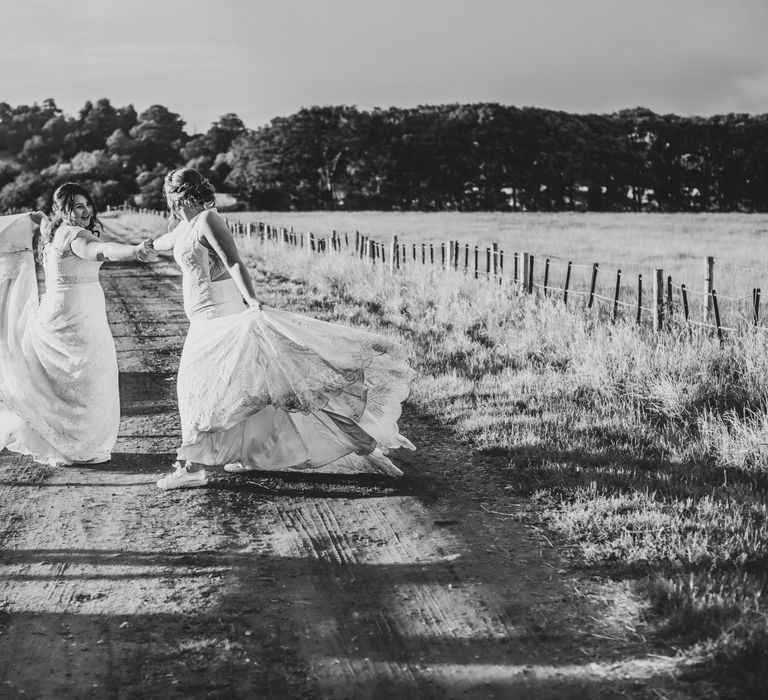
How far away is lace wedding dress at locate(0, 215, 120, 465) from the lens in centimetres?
633

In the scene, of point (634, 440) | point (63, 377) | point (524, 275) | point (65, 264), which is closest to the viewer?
point (65, 264)

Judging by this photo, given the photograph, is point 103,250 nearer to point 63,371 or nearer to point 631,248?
point 63,371

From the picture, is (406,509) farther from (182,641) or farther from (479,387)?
(479,387)

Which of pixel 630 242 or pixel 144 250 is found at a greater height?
pixel 144 250

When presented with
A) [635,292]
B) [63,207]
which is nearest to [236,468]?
[63,207]

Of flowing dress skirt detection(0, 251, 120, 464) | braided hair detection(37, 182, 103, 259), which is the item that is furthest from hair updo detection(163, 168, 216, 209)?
flowing dress skirt detection(0, 251, 120, 464)

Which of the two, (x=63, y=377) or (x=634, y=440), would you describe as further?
(x=634, y=440)

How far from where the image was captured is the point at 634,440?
6.59m

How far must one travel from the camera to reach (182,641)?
373 centimetres

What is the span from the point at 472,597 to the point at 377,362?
7.41ft

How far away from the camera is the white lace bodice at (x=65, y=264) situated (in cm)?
617

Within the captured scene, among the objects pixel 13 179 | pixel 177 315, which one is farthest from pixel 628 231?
pixel 13 179

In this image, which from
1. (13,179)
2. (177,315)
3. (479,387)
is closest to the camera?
(479,387)

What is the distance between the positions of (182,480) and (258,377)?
952mm
